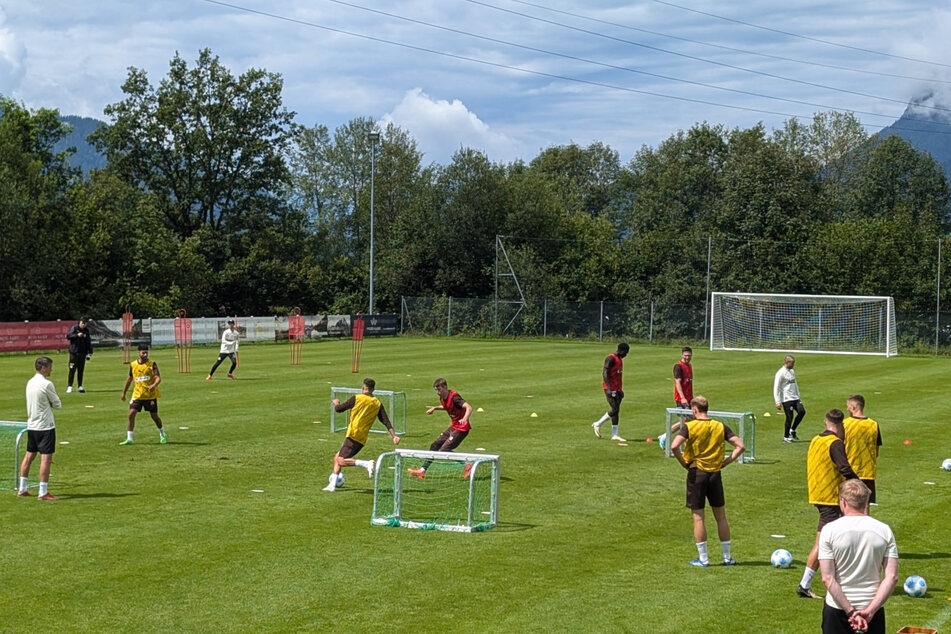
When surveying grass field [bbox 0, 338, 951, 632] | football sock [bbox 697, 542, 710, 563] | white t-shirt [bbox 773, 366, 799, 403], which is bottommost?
grass field [bbox 0, 338, 951, 632]

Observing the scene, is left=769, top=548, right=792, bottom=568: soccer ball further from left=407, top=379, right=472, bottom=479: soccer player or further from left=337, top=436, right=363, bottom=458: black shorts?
left=337, top=436, right=363, bottom=458: black shorts

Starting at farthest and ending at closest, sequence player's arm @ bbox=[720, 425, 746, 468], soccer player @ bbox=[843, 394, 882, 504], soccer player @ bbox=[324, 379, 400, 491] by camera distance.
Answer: soccer player @ bbox=[324, 379, 400, 491]
soccer player @ bbox=[843, 394, 882, 504]
player's arm @ bbox=[720, 425, 746, 468]

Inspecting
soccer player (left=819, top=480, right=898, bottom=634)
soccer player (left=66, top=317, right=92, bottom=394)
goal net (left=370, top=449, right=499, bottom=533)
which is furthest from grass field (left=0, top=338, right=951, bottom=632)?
soccer player (left=819, top=480, right=898, bottom=634)

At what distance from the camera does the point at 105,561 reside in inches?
475

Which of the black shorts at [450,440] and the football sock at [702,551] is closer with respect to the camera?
the football sock at [702,551]

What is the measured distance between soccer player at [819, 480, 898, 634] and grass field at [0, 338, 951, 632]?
2.75 m

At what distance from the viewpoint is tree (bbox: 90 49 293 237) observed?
247 ft

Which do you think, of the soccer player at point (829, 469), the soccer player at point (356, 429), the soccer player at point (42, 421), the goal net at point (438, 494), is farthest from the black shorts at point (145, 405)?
the soccer player at point (829, 469)

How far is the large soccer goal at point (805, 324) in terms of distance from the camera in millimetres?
55828

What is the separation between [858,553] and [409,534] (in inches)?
287

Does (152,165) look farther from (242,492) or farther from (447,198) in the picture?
(242,492)

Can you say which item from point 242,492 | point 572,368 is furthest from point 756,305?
point 242,492

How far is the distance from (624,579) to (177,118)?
229 ft

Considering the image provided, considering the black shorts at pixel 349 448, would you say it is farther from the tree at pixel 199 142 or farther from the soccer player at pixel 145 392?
the tree at pixel 199 142
